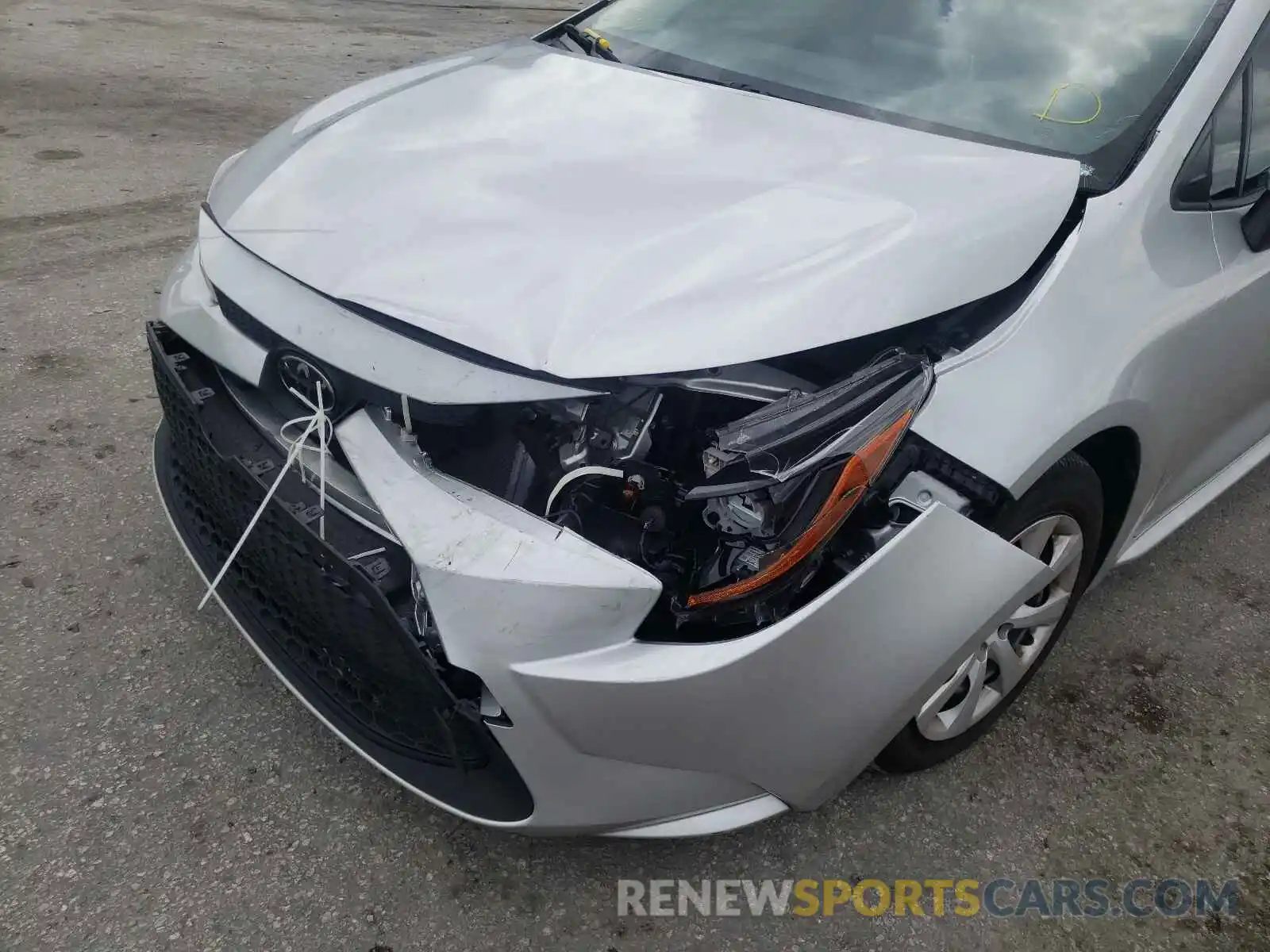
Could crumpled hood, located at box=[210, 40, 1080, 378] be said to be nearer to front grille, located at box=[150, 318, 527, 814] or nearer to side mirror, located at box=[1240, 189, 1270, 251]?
front grille, located at box=[150, 318, 527, 814]

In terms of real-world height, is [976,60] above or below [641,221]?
above

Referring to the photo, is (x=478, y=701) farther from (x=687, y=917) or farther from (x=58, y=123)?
(x=58, y=123)

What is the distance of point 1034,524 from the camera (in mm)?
1830

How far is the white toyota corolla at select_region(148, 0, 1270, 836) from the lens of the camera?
154cm

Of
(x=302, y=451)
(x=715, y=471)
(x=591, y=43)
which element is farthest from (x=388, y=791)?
(x=591, y=43)

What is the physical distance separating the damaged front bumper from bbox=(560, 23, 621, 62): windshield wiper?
129cm

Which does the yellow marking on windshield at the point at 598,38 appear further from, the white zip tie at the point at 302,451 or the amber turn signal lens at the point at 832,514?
the amber turn signal lens at the point at 832,514

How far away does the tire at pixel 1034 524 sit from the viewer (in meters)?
1.78

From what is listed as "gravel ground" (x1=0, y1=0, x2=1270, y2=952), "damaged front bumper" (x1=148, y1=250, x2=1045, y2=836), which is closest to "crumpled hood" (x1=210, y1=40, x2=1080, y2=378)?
"damaged front bumper" (x1=148, y1=250, x2=1045, y2=836)

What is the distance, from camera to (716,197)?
185 centimetres

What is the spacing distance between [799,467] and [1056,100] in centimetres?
118

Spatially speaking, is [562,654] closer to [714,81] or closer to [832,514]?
[832,514]

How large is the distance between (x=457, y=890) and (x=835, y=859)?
73 centimetres

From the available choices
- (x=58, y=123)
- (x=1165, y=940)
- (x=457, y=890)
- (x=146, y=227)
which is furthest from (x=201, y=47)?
(x=1165, y=940)
